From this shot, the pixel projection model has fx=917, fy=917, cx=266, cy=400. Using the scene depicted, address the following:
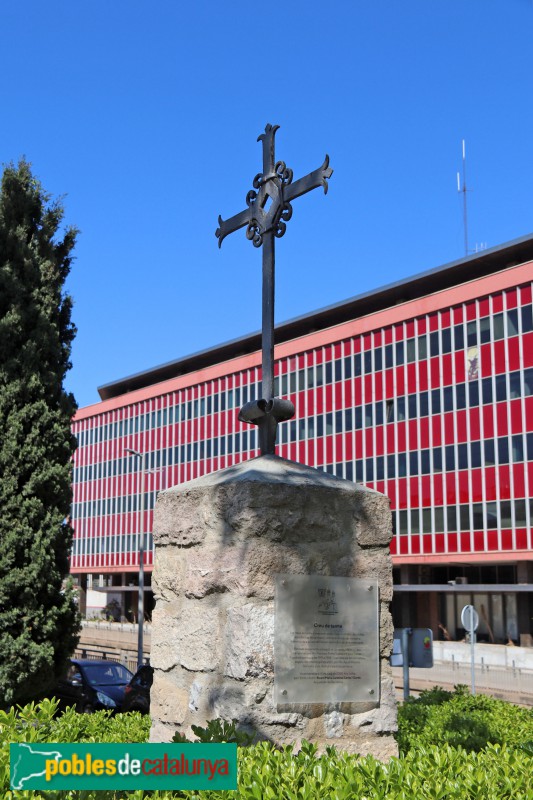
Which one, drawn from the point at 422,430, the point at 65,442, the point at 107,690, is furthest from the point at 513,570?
the point at 65,442

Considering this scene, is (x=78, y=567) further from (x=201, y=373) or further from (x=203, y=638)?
(x=203, y=638)

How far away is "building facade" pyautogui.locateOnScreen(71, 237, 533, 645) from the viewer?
158ft

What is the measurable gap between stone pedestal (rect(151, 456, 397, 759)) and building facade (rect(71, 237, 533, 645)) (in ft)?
118

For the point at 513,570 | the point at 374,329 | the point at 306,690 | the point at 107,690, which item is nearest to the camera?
the point at 306,690

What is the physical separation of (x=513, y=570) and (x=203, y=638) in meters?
46.9

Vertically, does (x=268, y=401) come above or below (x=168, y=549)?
above

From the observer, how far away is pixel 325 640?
5688mm

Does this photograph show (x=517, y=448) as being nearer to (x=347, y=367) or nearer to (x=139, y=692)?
(x=347, y=367)

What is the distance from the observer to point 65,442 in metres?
15.6

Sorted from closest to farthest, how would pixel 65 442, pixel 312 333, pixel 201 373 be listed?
pixel 65 442, pixel 312 333, pixel 201 373


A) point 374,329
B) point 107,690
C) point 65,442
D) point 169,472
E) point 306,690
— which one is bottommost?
point 107,690

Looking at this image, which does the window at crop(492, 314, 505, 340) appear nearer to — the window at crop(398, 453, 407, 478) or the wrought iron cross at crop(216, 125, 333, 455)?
the window at crop(398, 453, 407, 478)

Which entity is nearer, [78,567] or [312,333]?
[312,333]

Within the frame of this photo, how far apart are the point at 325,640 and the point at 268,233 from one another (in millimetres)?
2864
